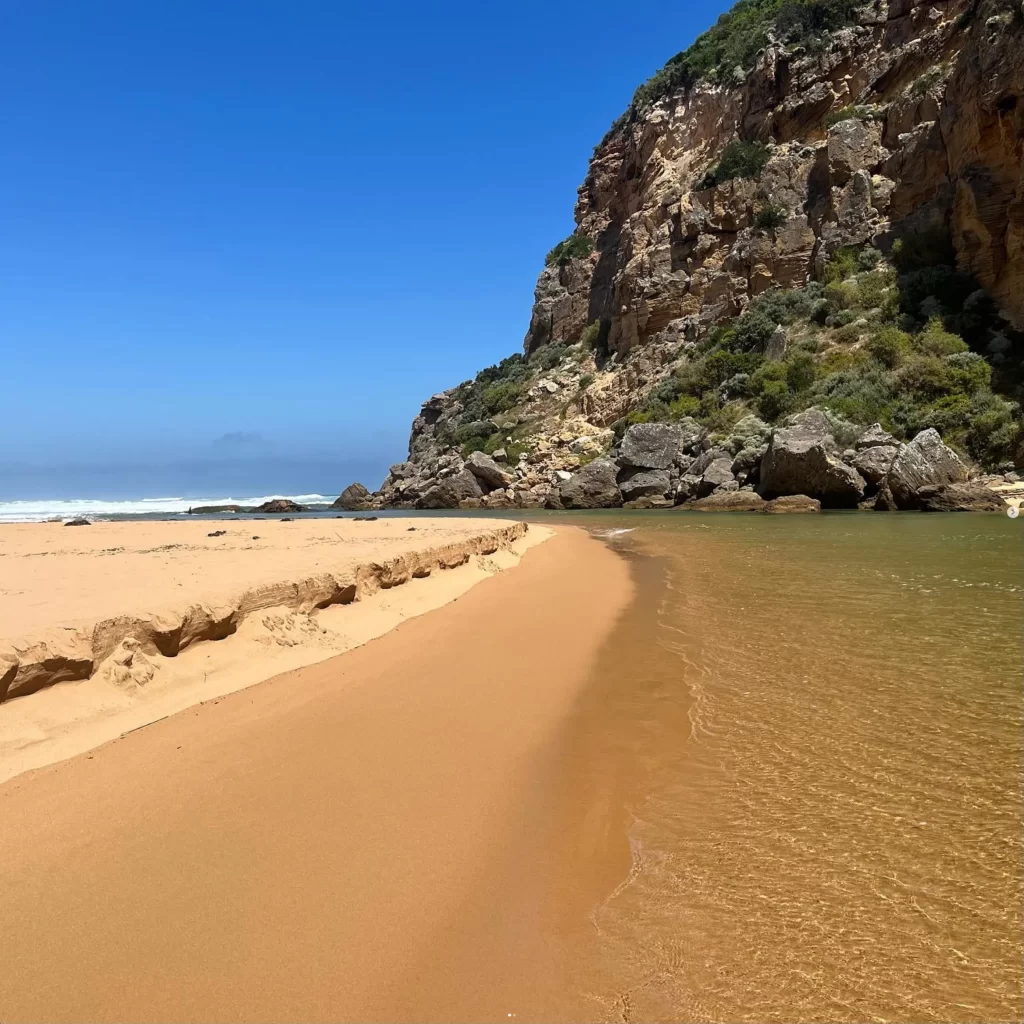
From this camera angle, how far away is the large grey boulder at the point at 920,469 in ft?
76.8

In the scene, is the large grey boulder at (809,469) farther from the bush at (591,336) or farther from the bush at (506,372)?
the bush at (506,372)

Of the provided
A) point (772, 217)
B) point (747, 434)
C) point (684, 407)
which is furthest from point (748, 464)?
point (772, 217)

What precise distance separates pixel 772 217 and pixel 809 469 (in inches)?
961

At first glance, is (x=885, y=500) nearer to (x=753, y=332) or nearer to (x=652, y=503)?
(x=652, y=503)

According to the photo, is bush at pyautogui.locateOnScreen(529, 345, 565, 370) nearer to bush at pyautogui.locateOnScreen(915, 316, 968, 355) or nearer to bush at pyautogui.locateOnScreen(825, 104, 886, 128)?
bush at pyautogui.locateOnScreen(825, 104, 886, 128)

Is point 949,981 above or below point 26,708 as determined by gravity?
below

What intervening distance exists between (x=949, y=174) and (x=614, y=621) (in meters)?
38.9

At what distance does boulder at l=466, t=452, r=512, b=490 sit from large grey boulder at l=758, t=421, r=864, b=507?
19.1 meters

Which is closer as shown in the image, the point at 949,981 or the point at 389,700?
the point at 949,981

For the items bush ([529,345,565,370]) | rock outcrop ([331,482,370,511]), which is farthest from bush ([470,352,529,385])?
rock outcrop ([331,482,370,511])

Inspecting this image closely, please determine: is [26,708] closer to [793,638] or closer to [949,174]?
[793,638]

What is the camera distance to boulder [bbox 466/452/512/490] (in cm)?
4366

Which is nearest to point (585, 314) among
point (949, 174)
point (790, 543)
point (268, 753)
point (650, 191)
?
point (650, 191)

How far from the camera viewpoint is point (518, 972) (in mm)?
2168
